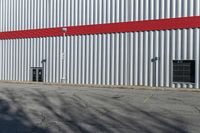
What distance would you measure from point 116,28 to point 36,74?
9649 mm

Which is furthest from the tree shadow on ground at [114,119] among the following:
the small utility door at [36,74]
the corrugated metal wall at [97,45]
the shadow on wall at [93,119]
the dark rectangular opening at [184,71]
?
the small utility door at [36,74]

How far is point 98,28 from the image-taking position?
1325 inches

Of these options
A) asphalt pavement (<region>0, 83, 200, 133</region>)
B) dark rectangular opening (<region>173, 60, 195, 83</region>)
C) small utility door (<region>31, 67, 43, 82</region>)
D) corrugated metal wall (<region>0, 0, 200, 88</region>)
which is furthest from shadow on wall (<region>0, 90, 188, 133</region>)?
small utility door (<region>31, 67, 43, 82</region>)

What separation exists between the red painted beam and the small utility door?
2.95 metres

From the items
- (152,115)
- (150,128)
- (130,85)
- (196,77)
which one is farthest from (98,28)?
(150,128)

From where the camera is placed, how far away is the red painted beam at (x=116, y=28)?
29.2 meters

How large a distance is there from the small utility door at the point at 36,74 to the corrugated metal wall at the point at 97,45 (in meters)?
0.39

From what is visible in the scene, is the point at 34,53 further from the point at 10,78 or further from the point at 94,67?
the point at 94,67

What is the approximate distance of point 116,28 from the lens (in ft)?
107

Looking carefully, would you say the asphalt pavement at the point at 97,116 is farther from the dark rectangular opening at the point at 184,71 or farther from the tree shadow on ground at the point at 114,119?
the dark rectangular opening at the point at 184,71

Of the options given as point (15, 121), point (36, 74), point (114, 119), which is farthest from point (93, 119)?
point (36, 74)

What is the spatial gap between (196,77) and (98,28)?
29.6ft

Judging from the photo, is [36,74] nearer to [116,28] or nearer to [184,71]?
[116,28]

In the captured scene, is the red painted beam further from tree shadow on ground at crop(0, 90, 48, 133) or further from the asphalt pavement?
tree shadow on ground at crop(0, 90, 48, 133)
